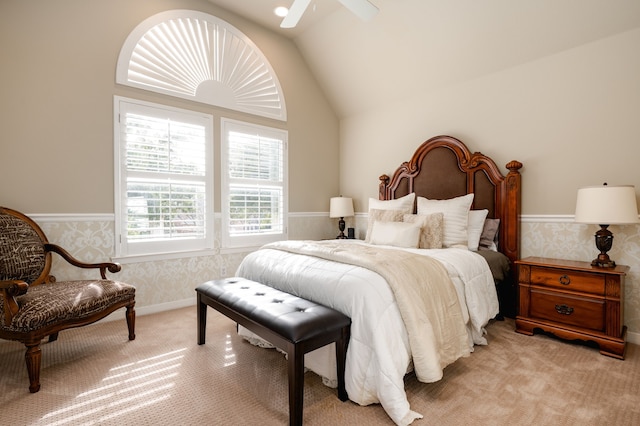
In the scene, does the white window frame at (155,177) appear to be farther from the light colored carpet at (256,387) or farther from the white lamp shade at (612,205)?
the white lamp shade at (612,205)

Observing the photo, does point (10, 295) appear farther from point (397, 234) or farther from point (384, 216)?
point (384, 216)

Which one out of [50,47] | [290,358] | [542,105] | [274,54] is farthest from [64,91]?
[542,105]

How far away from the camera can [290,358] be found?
155 cm

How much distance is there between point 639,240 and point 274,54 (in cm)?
437

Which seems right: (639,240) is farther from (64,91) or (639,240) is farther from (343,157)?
(64,91)

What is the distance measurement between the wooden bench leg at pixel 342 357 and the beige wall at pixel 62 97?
8.72 ft

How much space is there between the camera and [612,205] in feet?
7.55

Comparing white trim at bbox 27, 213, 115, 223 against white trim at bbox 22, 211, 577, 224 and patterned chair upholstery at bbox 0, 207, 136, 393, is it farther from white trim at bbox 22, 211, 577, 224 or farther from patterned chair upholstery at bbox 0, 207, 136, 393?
patterned chair upholstery at bbox 0, 207, 136, 393

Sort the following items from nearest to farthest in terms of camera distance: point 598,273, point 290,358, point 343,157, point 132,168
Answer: point 290,358
point 598,273
point 132,168
point 343,157

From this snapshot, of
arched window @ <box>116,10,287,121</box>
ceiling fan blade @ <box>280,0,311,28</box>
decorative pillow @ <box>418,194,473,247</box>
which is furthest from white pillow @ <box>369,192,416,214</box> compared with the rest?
ceiling fan blade @ <box>280,0,311,28</box>

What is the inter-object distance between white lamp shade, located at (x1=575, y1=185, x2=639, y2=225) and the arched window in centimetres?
351

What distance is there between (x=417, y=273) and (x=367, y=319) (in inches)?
20.5

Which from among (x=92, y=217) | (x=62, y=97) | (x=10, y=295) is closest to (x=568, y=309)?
(x=10, y=295)

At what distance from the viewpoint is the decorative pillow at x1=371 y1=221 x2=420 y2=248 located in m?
3.02
